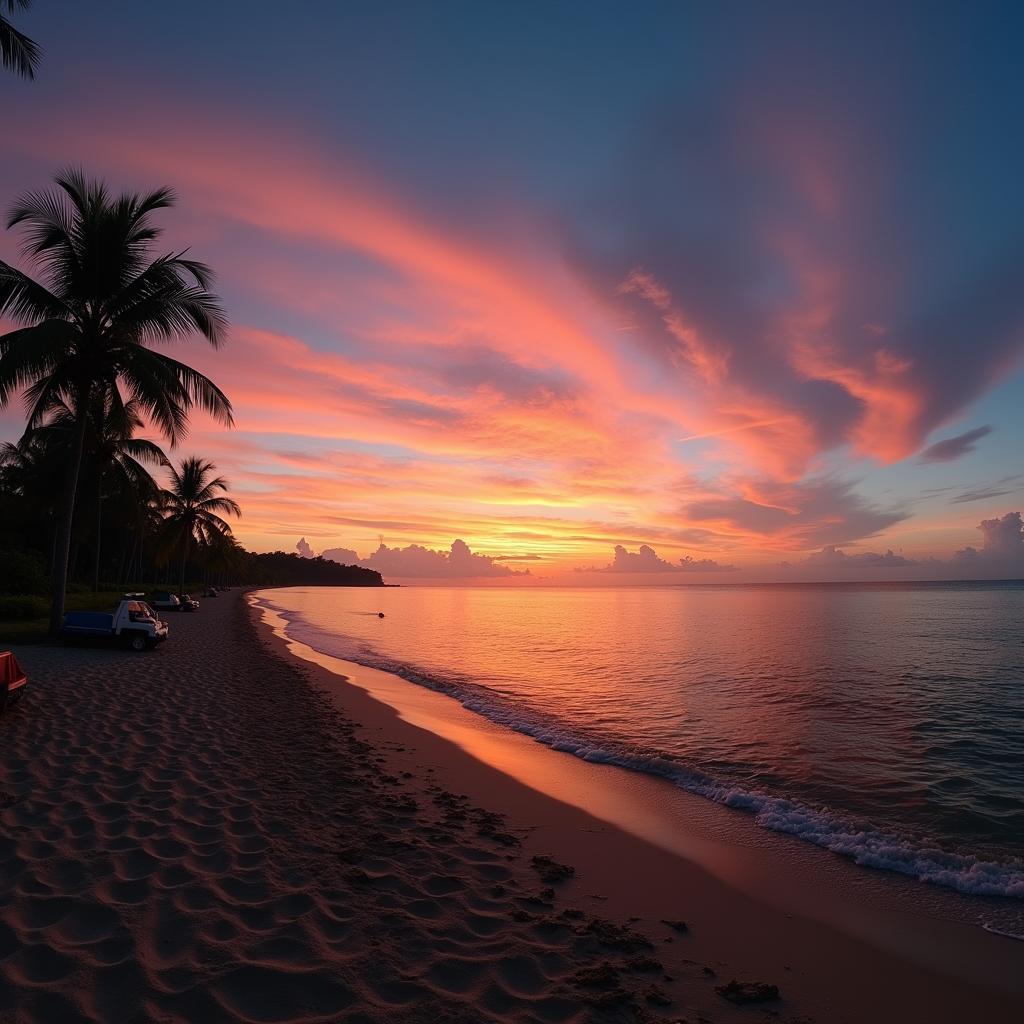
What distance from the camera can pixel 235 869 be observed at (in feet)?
18.1

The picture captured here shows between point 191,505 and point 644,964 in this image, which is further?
point 191,505

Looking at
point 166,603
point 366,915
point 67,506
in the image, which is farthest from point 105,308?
point 166,603

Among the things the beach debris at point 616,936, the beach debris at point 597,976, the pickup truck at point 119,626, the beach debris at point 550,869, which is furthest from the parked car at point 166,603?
the beach debris at point 597,976

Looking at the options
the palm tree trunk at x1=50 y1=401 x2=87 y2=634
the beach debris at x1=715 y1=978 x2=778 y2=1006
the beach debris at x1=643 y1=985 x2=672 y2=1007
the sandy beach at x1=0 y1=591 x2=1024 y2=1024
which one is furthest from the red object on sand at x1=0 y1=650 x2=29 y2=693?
the beach debris at x1=715 y1=978 x2=778 y2=1006

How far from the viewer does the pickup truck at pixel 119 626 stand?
19.7 metres

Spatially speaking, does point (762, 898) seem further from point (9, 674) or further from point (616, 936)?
point (9, 674)

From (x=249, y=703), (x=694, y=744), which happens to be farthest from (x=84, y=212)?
(x=694, y=744)

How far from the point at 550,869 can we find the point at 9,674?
9688 millimetres

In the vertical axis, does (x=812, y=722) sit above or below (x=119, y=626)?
below

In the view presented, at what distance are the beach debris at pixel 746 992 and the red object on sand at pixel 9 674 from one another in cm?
1126

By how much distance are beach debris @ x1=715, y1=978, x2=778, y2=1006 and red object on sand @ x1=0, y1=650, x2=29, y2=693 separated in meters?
11.3

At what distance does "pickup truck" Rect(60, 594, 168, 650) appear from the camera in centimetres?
1966

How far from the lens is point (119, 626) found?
65.7ft

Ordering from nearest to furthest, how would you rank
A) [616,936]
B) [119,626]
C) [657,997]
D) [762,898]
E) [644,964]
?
[657,997]
[644,964]
[616,936]
[762,898]
[119,626]
